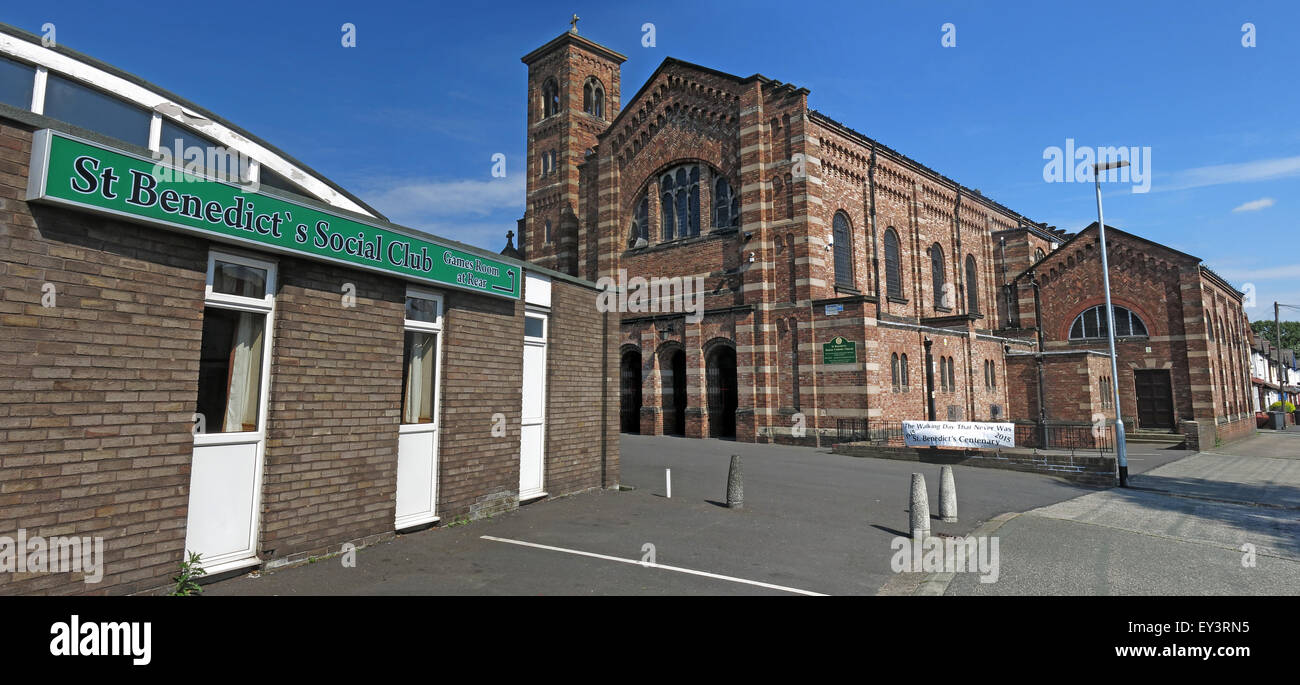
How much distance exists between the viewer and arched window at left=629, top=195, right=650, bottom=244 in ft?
92.4

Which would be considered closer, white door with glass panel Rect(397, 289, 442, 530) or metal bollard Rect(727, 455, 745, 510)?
white door with glass panel Rect(397, 289, 442, 530)

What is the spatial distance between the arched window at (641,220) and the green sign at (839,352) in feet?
33.8

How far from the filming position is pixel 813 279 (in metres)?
22.7

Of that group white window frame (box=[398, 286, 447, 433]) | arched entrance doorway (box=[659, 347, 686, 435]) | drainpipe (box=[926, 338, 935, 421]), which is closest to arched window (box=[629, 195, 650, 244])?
arched entrance doorway (box=[659, 347, 686, 435])

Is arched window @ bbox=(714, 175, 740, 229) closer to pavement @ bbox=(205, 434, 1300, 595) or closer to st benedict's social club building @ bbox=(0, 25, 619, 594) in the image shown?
pavement @ bbox=(205, 434, 1300, 595)

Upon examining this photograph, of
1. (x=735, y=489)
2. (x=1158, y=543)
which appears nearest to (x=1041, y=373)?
(x=1158, y=543)

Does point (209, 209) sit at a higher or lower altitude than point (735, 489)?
higher

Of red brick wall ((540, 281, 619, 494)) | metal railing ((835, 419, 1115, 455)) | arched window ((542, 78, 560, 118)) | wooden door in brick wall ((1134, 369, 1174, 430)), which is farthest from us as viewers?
arched window ((542, 78, 560, 118))

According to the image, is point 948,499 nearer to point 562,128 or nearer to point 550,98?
point 562,128

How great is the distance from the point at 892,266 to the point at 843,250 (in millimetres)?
4239

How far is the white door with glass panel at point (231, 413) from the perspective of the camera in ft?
18.1

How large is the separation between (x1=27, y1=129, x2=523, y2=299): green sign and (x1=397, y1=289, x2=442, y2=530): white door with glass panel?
1.64 feet

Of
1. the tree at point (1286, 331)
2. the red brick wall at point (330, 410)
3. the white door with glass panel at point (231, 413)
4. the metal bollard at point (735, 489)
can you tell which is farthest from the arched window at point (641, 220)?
the tree at point (1286, 331)

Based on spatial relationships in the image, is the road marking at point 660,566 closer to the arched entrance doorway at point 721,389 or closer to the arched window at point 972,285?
the arched entrance doorway at point 721,389
